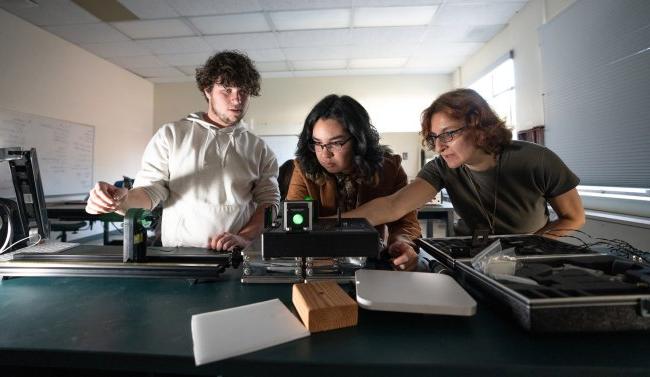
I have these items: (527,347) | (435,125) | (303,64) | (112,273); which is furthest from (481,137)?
(303,64)

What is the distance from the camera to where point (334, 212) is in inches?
44.7

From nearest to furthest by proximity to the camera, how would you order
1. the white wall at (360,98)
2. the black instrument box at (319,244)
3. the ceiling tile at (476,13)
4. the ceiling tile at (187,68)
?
the black instrument box at (319,244)
the ceiling tile at (476,13)
the ceiling tile at (187,68)
the white wall at (360,98)

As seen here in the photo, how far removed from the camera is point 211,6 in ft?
9.56

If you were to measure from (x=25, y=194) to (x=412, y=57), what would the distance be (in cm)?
435

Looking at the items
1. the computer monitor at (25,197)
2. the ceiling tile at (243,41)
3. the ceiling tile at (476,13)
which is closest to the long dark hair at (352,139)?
the computer monitor at (25,197)

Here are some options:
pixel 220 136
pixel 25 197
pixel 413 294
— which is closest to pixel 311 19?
pixel 220 136

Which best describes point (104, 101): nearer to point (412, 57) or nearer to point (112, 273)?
point (412, 57)

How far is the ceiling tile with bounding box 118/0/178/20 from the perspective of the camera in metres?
2.85

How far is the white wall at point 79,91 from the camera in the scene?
3.10 meters

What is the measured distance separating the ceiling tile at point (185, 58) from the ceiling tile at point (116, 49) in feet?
0.82

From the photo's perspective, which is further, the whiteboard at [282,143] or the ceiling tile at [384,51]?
the whiteboard at [282,143]

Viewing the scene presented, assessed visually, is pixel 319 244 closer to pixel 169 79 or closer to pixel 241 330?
pixel 241 330

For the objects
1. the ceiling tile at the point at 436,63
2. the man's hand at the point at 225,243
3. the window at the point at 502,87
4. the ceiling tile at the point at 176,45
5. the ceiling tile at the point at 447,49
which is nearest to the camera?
the man's hand at the point at 225,243

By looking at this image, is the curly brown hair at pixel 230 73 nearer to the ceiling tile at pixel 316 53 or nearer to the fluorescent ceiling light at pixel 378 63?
the ceiling tile at pixel 316 53
